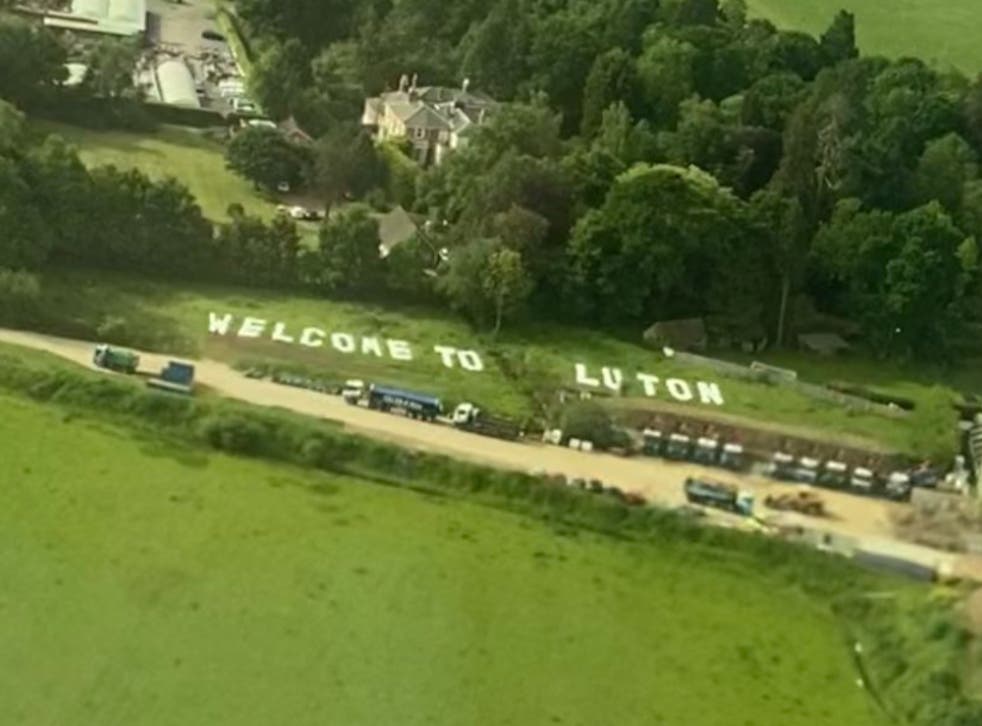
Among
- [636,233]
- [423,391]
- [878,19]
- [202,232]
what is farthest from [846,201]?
[878,19]

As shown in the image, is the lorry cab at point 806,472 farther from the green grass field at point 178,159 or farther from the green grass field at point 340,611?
the green grass field at point 178,159

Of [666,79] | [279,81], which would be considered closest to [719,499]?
[666,79]

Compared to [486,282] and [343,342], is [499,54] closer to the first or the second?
[486,282]

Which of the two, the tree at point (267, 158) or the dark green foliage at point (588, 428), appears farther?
the tree at point (267, 158)

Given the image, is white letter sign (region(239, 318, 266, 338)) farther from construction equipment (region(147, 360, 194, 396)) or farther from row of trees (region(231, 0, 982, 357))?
row of trees (region(231, 0, 982, 357))

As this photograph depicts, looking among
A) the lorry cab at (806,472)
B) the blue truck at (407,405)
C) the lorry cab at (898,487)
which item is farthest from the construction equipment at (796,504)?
the blue truck at (407,405)

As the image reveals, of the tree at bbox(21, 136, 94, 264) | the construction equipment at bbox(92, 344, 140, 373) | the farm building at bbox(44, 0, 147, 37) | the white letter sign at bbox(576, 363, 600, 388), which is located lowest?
the construction equipment at bbox(92, 344, 140, 373)

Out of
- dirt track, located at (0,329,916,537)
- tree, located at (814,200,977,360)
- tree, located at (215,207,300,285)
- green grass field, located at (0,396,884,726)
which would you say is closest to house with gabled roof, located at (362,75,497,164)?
tree, located at (215,207,300,285)
